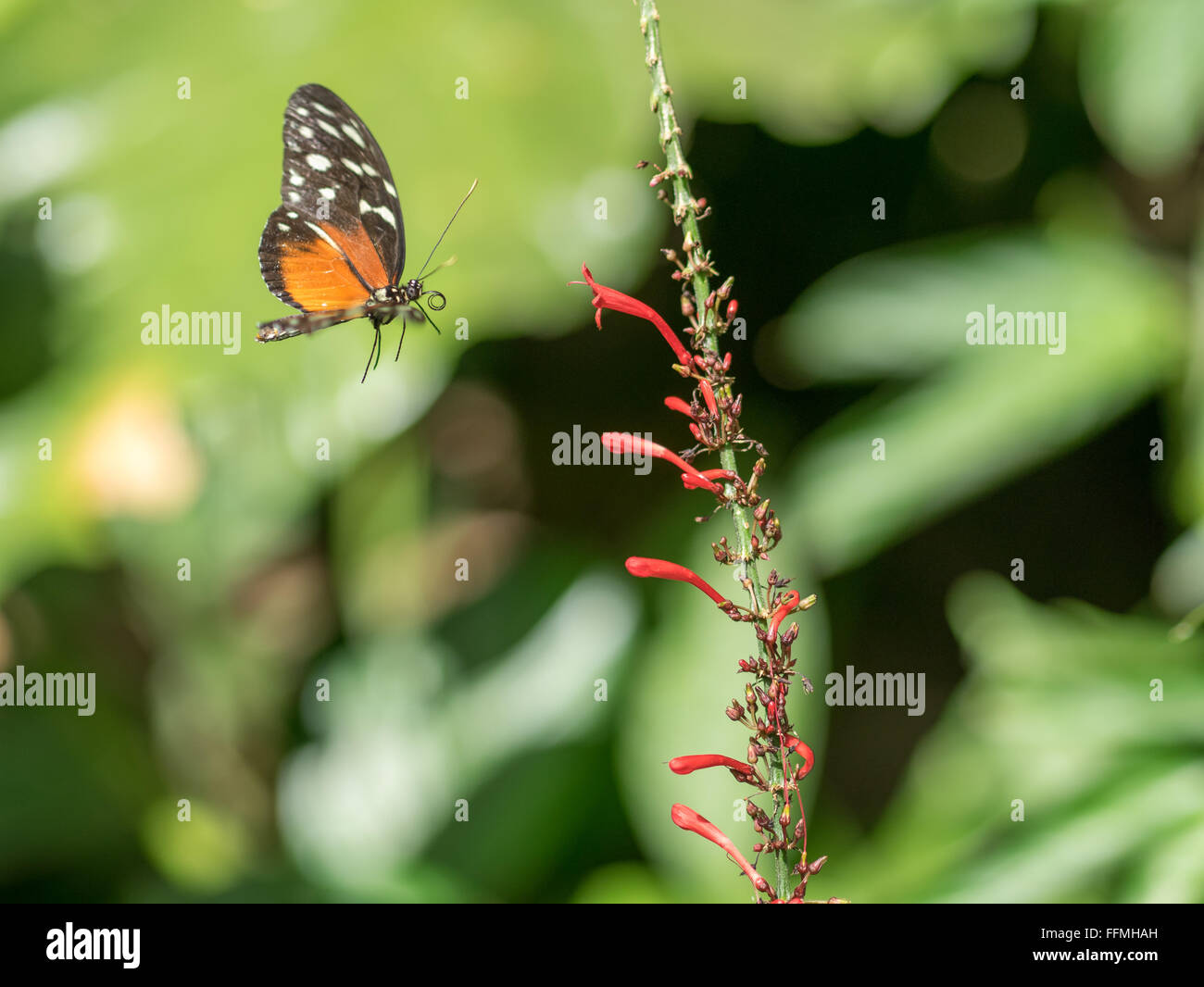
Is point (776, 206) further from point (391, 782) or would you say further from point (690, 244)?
point (690, 244)

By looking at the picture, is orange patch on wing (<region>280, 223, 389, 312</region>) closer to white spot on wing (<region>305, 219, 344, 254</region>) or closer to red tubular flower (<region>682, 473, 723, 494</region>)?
white spot on wing (<region>305, 219, 344, 254</region>)

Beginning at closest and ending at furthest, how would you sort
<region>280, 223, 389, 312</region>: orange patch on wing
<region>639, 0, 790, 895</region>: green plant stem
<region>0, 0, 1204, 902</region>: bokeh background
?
<region>639, 0, 790, 895</region>: green plant stem < <region>280, 223, 389, 312</region>: orange patch on wing < <region>0, 0, 1204, 902</region>: bokeh background

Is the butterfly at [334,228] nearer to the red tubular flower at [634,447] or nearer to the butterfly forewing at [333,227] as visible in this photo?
the butterfly forewing at [333,227]

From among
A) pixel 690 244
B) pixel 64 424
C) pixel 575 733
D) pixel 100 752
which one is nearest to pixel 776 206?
pixel 575 733

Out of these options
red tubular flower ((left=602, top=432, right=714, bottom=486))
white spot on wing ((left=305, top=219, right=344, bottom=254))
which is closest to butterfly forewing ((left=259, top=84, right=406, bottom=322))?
white spot on wing ((left=305, top=219, right=344, bottom=254))

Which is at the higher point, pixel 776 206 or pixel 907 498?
pixel 776 206

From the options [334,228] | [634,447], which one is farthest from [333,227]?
[634,447]
